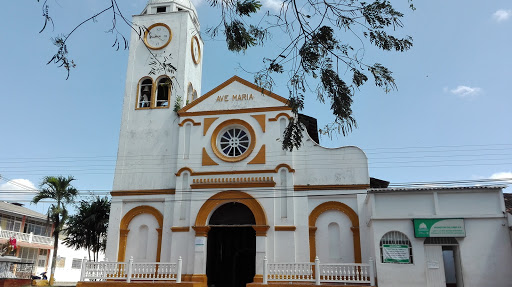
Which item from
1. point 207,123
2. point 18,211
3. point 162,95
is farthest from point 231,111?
point 18,211

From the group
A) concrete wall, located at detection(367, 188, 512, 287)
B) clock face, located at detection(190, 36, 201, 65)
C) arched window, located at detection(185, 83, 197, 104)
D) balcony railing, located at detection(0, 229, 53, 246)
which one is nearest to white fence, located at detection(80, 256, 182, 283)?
concrete wall, located at detection(367, 188, 512, 287)

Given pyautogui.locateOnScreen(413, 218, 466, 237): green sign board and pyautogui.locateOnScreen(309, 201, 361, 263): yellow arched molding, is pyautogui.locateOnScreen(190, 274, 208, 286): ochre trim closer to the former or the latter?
pyautogui.locateOnScreen(309, 201, 361, 263): yellow arched molding

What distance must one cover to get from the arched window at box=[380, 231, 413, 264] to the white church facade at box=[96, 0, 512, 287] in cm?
3

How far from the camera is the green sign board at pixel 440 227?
578 inches

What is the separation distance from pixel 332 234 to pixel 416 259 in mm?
3695

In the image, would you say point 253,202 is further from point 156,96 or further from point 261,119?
point 156,96

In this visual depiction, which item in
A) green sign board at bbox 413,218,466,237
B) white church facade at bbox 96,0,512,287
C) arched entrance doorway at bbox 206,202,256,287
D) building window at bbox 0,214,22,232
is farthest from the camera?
building window at bbox 0,214,22,232

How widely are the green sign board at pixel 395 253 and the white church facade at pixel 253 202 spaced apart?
1.3 inches

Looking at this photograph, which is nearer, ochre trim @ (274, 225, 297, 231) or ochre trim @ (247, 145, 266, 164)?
ochre trim @ (274, 225, 297, 231)

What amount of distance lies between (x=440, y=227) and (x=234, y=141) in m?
9.26

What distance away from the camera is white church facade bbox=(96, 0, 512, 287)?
14828 mm

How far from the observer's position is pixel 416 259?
581 inches

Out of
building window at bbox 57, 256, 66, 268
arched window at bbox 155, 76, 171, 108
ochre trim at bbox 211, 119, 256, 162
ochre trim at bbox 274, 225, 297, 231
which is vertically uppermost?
arched window at bbox 155, 76, 171, 108

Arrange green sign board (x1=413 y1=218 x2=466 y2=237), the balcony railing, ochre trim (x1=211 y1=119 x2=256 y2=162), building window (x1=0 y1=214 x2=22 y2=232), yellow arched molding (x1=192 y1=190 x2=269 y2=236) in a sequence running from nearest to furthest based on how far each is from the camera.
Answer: green sign board (x1=413 y1=218 x2=466 y2=237)
yellow arched molding (x1=192 y1=190 x2=269 y2=236)
ochre trim (x1=211 y1=119 x2=256 y2=162)
the balcony railing
building window (x1=0 y1=214 x2=22 y2=232)
